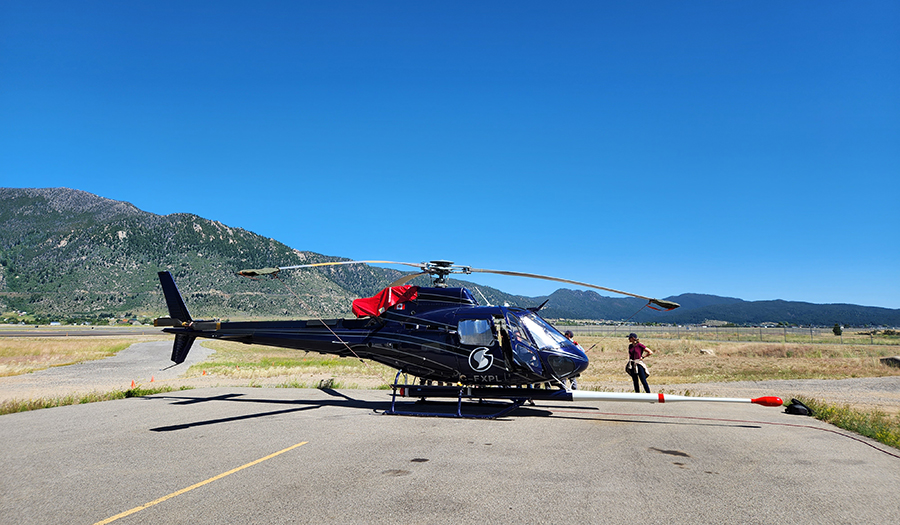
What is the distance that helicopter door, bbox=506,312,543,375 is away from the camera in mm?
12336

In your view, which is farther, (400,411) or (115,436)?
(400,411)

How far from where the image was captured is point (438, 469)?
7.52m

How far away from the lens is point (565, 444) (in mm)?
9180

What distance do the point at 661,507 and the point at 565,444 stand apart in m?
3.44

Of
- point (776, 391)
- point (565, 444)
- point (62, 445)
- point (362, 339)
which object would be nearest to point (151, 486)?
point (62, 445)

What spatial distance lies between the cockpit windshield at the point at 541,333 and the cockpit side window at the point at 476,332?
0.93 meters

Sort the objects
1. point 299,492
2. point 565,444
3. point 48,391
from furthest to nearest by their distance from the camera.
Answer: point 48,391
point 565,444
point 299,492

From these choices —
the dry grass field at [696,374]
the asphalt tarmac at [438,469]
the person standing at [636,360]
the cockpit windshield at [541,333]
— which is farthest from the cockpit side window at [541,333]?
the person standing at [636,360]

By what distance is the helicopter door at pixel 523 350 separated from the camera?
12336 millimetres

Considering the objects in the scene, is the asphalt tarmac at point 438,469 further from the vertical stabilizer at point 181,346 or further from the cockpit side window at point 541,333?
the vertical stabilizer at point 181,346

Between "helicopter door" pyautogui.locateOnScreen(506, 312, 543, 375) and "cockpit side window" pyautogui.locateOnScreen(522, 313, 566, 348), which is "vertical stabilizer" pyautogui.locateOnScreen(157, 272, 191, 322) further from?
"cockpit side window" pyautogui.locateOnScreen(522, 313, 566, 348)

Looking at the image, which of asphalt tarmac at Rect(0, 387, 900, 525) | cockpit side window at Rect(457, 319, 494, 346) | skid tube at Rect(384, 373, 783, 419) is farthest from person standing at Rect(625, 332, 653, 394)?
cockpit side window at Rect(457, 319, 494, 346)

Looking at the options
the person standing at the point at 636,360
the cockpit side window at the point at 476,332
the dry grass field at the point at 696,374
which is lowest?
the dry grass field at the point at 696,374

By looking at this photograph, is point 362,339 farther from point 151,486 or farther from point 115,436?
point 151,486
